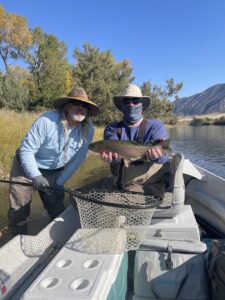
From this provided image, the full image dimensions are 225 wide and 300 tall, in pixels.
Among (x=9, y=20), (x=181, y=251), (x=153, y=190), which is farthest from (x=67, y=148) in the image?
(x=9, y=20)

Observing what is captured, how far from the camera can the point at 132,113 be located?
181 inches

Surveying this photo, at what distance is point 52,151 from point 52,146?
0.10 metres

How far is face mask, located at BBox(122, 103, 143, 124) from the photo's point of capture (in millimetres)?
4566

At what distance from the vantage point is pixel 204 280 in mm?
3234

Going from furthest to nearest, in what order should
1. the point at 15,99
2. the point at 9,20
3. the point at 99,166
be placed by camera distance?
the point at 9,20, the point at 15,99, the point at 99,166

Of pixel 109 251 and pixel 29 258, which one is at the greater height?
pixel 109 251

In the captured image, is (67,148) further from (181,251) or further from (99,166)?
(99,166)

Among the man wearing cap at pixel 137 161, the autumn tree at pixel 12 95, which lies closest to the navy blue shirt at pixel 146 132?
the man wearing cap at pixel 137 161

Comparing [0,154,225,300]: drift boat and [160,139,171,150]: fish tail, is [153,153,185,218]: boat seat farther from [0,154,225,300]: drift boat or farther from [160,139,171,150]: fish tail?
[160,139,171,150]: fish tail

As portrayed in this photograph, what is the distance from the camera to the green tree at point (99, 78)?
106 ft

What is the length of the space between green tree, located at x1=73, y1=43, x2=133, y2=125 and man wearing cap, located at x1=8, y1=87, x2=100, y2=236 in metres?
25.7

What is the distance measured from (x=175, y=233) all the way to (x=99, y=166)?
1311 cm

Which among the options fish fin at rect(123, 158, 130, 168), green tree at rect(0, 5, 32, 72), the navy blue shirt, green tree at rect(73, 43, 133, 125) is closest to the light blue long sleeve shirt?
the navy blue shirt

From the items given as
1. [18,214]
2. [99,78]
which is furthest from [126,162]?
[99,78]
